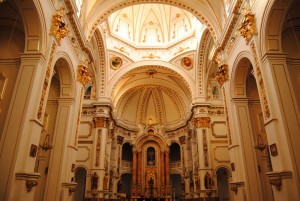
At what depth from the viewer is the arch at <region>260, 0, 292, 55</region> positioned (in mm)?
7977

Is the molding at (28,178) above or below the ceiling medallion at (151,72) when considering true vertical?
below

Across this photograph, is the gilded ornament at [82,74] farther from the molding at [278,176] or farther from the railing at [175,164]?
the railing at [175,164]

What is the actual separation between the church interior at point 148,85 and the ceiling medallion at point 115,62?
9cm

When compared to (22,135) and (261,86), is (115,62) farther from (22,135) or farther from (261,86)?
(22,135)

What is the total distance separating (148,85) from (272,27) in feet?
62.0

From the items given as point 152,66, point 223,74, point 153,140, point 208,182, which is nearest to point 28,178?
point 223,74

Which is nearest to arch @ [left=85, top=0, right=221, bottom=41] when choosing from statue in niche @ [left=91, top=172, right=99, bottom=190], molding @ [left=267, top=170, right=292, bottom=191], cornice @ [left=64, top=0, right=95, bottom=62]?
cornice @ [left=64, top=0, right=95, bottom=62]

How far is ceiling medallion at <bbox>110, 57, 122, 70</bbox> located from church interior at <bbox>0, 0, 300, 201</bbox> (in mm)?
89

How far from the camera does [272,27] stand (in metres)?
8.31

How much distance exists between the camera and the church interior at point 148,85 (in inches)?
290

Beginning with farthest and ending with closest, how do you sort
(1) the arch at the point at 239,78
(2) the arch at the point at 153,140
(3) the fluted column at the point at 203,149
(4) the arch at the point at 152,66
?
(2) the arch at the point at 153,140 < (4) the arch at the point at 152,66 < (3) the fluted column at the point at 203,149 < (1) the arch at the point at 239,78

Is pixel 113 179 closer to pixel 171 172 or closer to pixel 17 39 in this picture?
pixel 171 172

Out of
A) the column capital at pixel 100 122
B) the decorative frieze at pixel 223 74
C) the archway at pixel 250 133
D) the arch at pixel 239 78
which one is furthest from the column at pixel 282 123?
the column capital at pixel 100 122

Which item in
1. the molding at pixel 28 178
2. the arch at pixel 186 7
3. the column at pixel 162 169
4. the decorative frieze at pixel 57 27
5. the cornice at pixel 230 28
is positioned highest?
the arch at pixel 186 7
